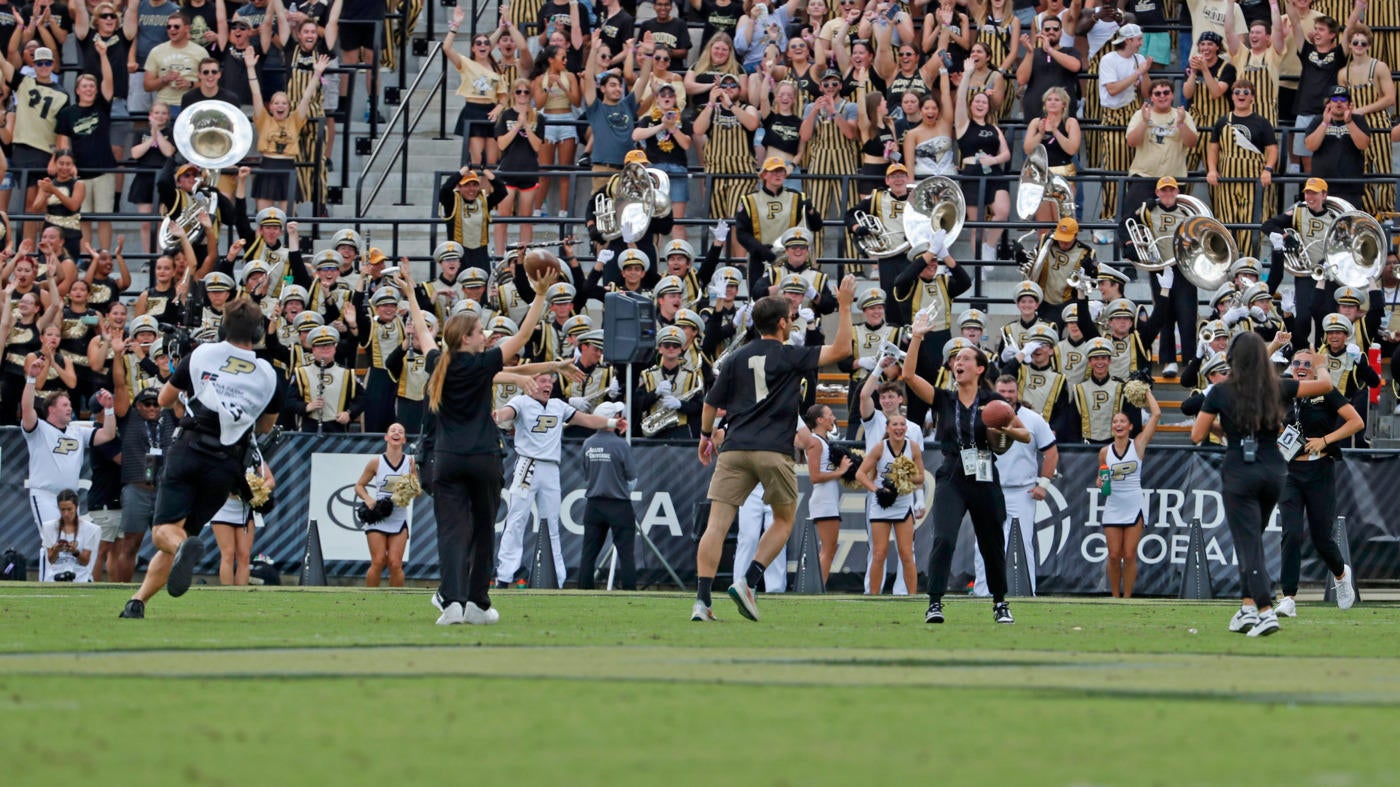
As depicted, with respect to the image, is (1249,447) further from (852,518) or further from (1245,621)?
(852,518)

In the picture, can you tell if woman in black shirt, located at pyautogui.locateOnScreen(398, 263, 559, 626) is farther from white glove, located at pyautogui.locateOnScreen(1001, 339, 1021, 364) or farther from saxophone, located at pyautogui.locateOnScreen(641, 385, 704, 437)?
white glove, located at pyautogui.locateOnScreen(1001, 339, 1021, 364)

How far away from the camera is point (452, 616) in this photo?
13.4 meters

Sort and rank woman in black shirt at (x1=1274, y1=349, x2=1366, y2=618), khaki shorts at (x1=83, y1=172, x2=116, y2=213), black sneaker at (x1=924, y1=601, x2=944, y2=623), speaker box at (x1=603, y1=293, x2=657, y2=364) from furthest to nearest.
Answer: khaki shorts at (x1=83, y1=172, x2=116, y2=213)
speaker box at (x1=603, y1=293, x2=657, y2=364)
woman in black shirt at (x1=1274, y1=349, x2=1366, y2=618)
black sneaker at (x1=924, y1=601, x2=944, y2=623)

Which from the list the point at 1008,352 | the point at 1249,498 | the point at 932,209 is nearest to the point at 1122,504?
the point at 1008,352

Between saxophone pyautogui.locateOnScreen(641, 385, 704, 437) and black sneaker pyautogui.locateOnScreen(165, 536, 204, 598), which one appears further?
saxophone pyautogui.locateOnScreen(641, 385, 704, 437)

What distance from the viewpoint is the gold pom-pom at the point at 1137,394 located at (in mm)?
21109

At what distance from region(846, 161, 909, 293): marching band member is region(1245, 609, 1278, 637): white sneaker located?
10504 millimetres

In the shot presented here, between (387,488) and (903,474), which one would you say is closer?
(903,474)

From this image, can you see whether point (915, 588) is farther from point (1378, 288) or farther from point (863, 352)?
point (1378, 288)

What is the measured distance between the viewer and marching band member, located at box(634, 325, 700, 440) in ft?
71.2

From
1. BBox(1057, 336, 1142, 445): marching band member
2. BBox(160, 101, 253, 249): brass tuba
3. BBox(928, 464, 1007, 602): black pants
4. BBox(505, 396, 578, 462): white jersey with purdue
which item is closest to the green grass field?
BBox(928, 464, 1007, 602): black pants

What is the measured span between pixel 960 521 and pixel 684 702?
628cm

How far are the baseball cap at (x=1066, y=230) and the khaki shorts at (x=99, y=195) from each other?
11.5 metres

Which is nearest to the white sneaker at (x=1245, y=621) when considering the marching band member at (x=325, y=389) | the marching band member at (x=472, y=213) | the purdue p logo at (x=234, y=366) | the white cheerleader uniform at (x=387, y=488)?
the purdue p logo at (x=234, y=366)
